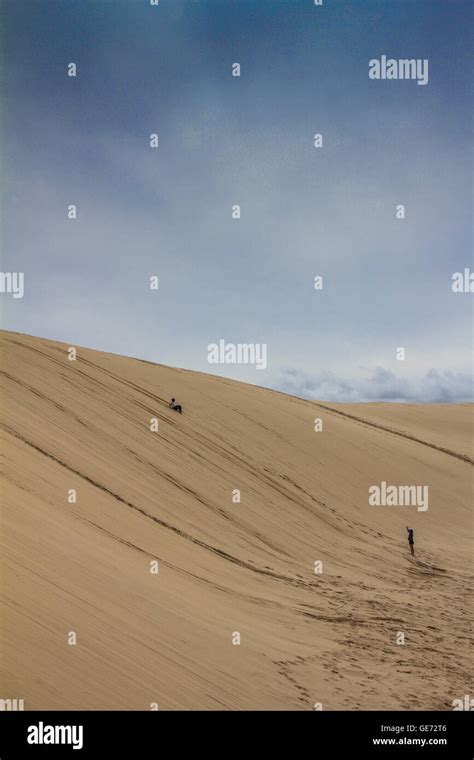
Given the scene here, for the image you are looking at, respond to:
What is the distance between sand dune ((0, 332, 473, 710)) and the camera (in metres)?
6.48

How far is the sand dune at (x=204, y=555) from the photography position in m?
6.48

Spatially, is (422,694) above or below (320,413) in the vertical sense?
below

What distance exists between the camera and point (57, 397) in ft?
48.3

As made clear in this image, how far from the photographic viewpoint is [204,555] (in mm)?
→ 11242
